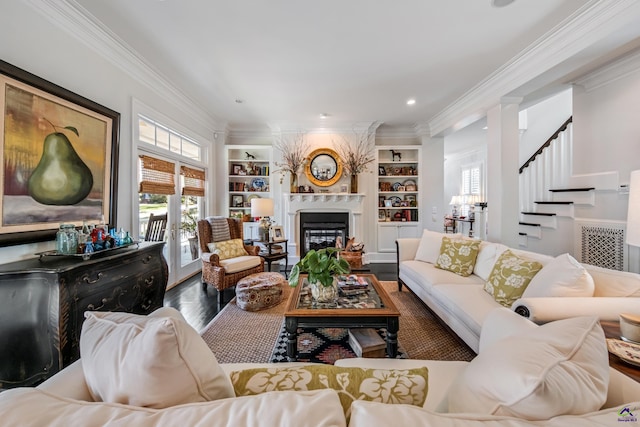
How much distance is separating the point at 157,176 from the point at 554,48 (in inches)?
187

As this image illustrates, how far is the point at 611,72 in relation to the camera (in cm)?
315

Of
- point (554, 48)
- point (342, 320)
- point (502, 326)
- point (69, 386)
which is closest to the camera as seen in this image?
point (69, 386)

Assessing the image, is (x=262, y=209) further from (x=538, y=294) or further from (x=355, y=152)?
(x=538, y=294)

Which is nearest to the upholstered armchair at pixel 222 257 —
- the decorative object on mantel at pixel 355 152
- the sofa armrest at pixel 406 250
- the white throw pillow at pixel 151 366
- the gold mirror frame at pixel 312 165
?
the gold mirror frame at pixel 312 165

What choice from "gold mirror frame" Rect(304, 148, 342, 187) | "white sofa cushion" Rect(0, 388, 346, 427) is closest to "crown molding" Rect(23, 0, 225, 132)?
"gold mirror frame" Rect(304, 148, 342, 187)

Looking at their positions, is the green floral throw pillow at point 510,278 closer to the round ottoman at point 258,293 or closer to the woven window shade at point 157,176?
the round ottoman at point 258,293

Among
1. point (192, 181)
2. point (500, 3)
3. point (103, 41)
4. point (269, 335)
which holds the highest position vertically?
point (500, 3)

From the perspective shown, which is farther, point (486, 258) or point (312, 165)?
point (312, 165)

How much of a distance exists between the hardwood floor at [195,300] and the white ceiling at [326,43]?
9.40 feet

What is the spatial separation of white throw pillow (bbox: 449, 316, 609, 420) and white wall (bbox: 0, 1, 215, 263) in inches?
113

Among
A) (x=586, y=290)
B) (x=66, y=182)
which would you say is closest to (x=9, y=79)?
(x=66, y=182)

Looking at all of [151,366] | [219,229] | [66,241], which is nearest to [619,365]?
[151,366]

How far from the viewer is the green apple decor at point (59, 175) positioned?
2025 mm

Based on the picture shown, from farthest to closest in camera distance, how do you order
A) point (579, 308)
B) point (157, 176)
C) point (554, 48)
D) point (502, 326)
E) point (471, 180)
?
1. point (471, 180)
2. point (157, 176)
3. point (554, 48)
4. point (579, 308)
5. point (502, 326)
